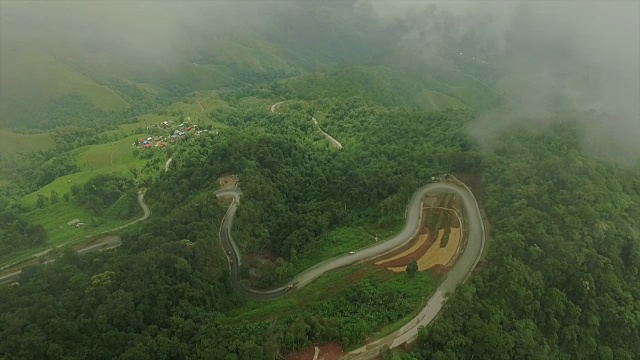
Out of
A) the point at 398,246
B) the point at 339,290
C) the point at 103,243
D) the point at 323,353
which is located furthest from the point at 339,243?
the point at 103,243

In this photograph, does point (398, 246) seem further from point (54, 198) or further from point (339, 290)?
point (54, 198)

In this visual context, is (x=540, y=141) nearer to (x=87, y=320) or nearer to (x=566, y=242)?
(x=566, y=242)

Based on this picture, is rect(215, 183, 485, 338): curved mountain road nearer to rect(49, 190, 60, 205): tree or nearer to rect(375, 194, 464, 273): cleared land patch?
rect(375, 194, 464, 273): cleared land patch

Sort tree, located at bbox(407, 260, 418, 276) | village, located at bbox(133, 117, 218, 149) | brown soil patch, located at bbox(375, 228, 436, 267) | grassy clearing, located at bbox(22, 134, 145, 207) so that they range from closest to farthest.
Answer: tree, located at bbox(407, 260, 418, 276)
brown soil patch, located at bbox(375, 228, 436, 267)
grassy clearing, located at bbox(22, 134, 145, 207)
village, located at bbox(133, 117, 218, 149)

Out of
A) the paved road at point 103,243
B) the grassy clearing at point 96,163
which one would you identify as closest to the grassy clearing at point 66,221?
the paved road at point 103,243

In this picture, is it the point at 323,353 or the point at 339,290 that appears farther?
the point at 339,290

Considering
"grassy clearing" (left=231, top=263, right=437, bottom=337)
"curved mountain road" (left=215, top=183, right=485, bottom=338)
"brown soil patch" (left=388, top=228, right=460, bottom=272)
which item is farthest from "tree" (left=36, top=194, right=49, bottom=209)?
"brown soil patch" (left=388, top=228, right=460, bottom=272)
